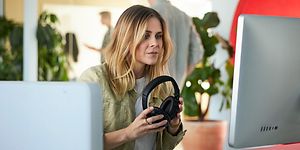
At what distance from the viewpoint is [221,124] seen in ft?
7.84

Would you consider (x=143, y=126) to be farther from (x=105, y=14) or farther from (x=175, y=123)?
(x=105, y=14)

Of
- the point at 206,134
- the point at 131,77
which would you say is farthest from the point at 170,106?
the point at 206,134

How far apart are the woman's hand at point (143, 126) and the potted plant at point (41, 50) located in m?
1.11

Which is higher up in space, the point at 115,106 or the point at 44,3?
the point at 44,3

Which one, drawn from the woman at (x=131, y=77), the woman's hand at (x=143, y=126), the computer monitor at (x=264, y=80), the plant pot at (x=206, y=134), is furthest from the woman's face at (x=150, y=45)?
the plant pot at (x=206, y=134)

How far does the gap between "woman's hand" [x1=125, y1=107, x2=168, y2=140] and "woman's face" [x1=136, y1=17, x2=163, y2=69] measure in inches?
8.9

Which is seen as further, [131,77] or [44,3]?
[44,3]

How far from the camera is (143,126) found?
1486 millimetres

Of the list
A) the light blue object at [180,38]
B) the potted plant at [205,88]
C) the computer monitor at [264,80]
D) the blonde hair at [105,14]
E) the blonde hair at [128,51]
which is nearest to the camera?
the computer monitor at [264,80]

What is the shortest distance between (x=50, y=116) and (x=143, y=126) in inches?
26.2

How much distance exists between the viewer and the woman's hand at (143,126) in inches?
57.6

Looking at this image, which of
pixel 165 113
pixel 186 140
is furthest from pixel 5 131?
pixel 186 140

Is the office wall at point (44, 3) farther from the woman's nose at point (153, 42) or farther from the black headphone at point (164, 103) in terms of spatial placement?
the black headphone at point (164, 103)

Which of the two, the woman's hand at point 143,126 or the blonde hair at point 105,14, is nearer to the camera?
the woman's hand at point 143,126
